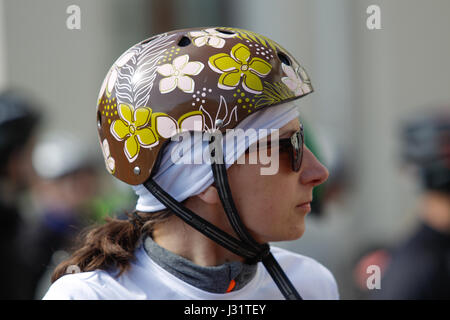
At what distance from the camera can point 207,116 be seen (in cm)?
239

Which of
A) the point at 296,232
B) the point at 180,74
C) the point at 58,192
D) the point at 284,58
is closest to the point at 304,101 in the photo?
the point at 58,192

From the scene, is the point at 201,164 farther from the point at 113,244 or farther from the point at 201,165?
the point at 113,244

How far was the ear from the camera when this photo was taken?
2471mm

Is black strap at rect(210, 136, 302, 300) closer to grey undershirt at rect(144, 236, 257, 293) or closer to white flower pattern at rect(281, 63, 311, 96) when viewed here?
grey undershirt at rect(144, 236, 257, 293)

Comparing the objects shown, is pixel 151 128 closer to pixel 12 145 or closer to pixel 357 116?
pixel 12 145

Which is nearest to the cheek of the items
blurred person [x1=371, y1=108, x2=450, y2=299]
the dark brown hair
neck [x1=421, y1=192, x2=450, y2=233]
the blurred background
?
the dark brown hair

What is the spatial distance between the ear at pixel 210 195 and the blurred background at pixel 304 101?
1.47 metres

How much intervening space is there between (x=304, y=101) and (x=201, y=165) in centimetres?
546

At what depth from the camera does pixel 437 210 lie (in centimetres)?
436

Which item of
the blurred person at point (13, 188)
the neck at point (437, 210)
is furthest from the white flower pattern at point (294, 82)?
the blurred person at point (13, 188)

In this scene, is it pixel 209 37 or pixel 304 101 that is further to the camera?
pixel 304 101

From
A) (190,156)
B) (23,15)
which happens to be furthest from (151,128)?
(23,15)

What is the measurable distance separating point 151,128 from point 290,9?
702 cm

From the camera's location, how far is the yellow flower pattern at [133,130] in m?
2.43
